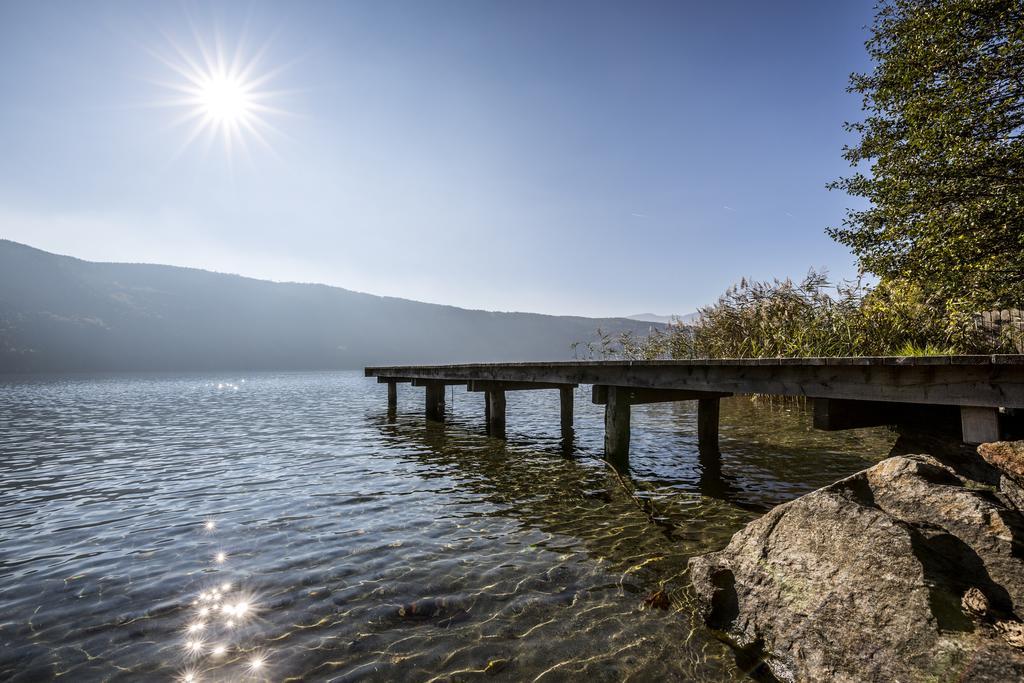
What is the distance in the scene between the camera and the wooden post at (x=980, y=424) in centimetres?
468

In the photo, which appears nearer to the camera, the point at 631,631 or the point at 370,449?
the point at 631,631

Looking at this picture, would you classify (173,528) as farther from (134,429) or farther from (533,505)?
(134,429)

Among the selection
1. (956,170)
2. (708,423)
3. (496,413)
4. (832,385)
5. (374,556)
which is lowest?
(374,556)

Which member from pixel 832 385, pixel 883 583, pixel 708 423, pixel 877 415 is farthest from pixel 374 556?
pixel 708 423

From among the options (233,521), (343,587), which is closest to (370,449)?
(233,521)

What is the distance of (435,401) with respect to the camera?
16250 mm

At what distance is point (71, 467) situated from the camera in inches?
383

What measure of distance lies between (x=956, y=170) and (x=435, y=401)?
13897 millimetres

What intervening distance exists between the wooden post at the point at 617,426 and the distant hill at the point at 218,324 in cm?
7652

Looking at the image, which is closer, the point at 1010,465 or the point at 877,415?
the point at 1010,465

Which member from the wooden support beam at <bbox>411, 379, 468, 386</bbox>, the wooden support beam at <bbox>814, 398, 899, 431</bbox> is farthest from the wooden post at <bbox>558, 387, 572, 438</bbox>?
the wooden support beam at <bbox>814, 398, 899, 431</bbox>

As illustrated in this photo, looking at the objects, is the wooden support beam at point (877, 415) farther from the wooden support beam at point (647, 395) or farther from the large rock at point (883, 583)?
the large rock at point (883, 583)

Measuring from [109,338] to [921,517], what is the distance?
465 feet

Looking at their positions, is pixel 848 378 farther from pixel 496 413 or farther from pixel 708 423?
pixel 496 413
